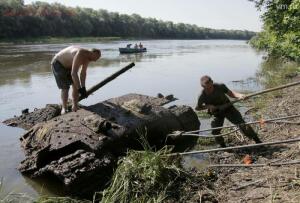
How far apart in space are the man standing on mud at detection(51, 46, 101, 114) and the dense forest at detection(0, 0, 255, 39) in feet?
172

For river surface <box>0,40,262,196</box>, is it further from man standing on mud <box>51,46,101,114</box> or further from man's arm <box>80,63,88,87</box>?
man's arm <box>80,63,88,87</box>

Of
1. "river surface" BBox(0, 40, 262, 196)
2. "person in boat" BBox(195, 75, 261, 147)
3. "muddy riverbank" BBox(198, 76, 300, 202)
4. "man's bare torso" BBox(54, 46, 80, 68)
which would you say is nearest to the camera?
"muddy riverbank" BBox(198, 76, 300, 202)

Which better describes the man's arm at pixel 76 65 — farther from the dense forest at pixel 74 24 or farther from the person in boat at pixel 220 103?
the dense forest at pixel 74 24

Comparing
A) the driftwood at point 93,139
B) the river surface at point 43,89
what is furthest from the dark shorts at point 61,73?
the river surface at point 43,89

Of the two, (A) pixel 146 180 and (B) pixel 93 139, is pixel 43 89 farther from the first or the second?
(A) pixel 146 180

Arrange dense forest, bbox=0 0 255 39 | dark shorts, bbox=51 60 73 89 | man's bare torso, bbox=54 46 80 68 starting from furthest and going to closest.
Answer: dense forest, bbox=0 0 255 39 → dark shorts, bbox=51 60 73 89 → man's bare torso, bbox=54 46 80 68

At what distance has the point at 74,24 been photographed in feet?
256

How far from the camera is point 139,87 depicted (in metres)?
17.0

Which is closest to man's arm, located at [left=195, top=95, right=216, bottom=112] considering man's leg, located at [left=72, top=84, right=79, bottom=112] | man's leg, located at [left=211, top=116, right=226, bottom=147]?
man's leg, located at [left=211, top=116, right=226, bottom=147]

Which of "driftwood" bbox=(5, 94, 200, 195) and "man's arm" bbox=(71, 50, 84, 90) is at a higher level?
"man's arm" bbox=(71, 50, 84, 90)

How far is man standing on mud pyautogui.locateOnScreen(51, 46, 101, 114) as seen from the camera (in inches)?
302

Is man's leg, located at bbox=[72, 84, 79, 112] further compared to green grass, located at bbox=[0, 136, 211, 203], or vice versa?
man's leg, located at bbox=[72, 84, 79, 112]

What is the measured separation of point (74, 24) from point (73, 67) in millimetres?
72579

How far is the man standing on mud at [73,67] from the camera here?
768 cm
